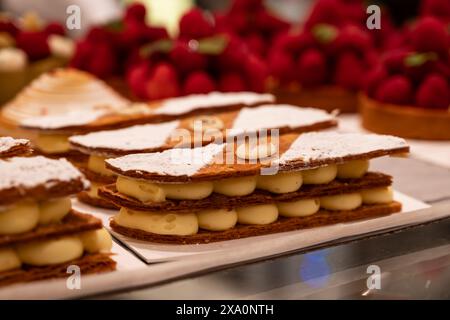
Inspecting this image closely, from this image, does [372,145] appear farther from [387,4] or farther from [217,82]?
[387,4]

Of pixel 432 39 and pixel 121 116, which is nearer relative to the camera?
pixel 121 116

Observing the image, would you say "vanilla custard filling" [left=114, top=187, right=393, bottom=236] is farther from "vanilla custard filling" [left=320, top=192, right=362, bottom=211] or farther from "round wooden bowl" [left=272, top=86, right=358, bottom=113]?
"round wooden bowl" [left=272, top=86, right=358, bottom=113]

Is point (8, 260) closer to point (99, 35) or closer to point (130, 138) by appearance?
point (130, 138)

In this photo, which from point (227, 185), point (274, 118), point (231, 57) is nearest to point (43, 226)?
point (227, 185)

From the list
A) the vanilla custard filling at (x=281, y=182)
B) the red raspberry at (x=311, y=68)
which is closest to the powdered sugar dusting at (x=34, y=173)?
the vanilla custard filling at (x=281, y=182)

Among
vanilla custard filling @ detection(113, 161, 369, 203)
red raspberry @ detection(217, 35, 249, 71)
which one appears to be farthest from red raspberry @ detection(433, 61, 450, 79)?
vanilla custard filling @ detection(113, 161, 369, 203)

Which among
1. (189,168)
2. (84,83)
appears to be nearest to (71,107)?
(84,83)

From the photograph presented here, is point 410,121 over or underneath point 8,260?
over
